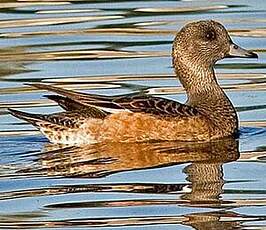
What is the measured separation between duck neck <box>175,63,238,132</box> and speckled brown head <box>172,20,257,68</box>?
0.08m

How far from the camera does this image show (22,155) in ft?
43.5

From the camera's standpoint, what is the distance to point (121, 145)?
13.8m

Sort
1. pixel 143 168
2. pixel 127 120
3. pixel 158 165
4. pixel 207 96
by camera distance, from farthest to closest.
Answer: pixel 207 96 < pixel 127 120 < pixel 158 165 < pixel 143 168

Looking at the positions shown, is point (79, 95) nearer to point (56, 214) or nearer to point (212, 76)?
point (212, 76)

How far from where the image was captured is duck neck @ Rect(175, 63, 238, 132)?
14211mm

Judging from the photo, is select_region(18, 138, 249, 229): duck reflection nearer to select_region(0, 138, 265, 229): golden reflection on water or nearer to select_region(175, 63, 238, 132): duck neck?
select_region(0, 138, 265, 229): golden reflection on water

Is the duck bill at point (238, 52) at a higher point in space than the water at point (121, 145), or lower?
higher

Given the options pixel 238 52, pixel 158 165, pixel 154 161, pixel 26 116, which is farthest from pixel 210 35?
pixel 158 165

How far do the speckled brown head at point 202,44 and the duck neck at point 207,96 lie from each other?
0.08 m

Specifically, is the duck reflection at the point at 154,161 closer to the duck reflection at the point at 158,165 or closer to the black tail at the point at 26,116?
the duck reflection at the point at 158,165

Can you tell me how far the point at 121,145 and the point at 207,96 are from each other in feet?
3.89

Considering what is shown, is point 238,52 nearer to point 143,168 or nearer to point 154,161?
point 154,161

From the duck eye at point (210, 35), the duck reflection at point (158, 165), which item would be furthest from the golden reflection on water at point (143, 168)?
the duck eye at point (210, 35)

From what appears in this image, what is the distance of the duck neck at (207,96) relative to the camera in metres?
14.2
